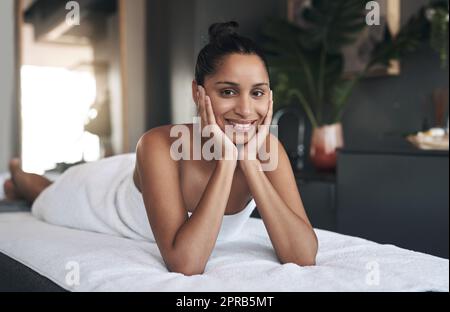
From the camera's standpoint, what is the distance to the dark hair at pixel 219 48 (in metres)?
1.10

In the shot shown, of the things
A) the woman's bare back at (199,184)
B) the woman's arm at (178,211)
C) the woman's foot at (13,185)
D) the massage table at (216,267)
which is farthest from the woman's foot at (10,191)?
the woman's arm at (178,211)

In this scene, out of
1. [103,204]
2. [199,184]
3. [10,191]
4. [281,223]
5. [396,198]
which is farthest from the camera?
[10,191]

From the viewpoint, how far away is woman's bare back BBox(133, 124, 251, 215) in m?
1.25

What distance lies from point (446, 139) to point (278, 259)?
4.40 ft

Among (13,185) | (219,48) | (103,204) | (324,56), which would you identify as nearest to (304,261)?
(219,48)

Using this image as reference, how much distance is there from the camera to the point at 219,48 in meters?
1.11

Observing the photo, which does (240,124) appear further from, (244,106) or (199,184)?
(199,184)

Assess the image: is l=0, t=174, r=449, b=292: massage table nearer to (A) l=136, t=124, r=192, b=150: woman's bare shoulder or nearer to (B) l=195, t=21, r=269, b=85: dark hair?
(A) l=136, t=124, r=192, b=150: woman's bare shoulder

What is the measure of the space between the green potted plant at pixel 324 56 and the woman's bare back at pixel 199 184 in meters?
1.52

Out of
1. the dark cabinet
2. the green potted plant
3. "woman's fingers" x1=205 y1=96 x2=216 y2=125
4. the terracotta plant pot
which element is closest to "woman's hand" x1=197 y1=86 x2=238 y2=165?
"woman's fingers" x1=205 y1=96 x2=216 y2=125

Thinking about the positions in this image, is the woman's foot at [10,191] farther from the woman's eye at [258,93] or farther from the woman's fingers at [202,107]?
the woman's eye at [258,93]

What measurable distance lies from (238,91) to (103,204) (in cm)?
72

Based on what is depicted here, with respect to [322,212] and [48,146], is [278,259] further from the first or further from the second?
[48,146]
